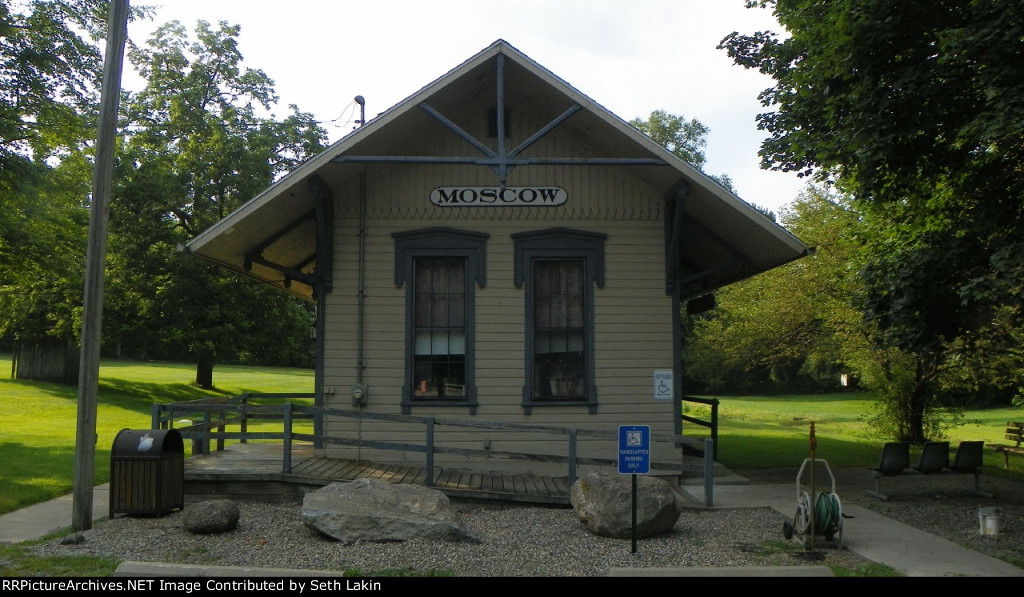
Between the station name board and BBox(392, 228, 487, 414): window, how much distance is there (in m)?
0.45

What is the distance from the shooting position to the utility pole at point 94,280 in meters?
8.58

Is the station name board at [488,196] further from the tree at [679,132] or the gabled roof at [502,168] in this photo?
the tree at [679,132]

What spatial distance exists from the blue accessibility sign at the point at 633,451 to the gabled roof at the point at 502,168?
4.35 metres

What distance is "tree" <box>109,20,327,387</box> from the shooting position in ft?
104

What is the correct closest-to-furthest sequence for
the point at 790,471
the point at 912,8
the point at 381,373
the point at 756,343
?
the point at 912,8 → the point at 381,373 → the point at 790,471 → the point at 756,343

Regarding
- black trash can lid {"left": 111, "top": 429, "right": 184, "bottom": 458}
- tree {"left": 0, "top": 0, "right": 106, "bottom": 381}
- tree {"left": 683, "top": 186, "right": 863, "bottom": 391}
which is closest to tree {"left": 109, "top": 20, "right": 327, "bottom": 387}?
tree {"left": 0, "top": 0, "right": 106, "bottom": 381}

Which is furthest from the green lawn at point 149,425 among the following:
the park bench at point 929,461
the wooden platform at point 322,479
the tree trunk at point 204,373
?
the park bench at point 929,461

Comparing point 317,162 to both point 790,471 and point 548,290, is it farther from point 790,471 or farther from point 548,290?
point 790,471

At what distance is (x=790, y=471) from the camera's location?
14812mm

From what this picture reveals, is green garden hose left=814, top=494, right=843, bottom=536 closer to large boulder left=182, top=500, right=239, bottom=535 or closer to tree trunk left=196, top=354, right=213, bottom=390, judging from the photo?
large boulder left=182, top=500, right=239, bottom=535
